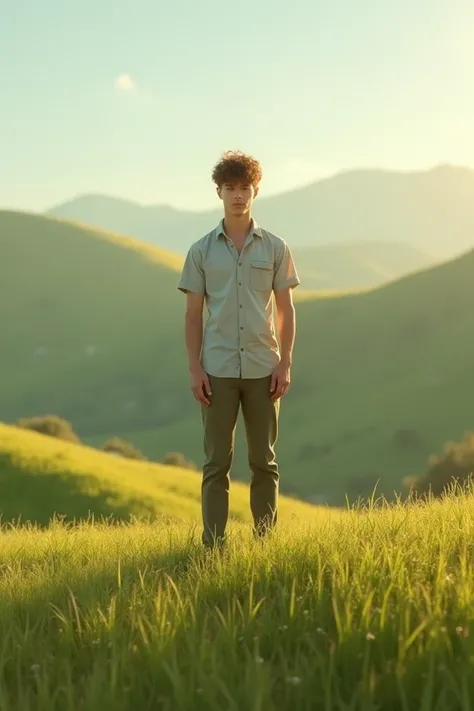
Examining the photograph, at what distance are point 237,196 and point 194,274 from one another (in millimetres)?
778

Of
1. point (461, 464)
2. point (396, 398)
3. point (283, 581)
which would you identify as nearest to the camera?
point (283, 581)

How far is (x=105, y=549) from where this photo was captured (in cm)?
863

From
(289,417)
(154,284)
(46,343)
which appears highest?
(154,284)

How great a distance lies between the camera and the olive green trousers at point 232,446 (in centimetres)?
728

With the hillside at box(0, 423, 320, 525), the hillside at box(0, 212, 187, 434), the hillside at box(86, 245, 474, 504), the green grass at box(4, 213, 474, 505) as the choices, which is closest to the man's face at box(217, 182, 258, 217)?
the hillside at box(0, 423, 320, 525)

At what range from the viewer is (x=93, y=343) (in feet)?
591

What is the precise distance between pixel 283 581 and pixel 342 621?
1.11 m

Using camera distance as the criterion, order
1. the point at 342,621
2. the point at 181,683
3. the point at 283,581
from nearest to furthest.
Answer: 1. the point at 181,683
2. the point at 342,621
3. the point at 283,581

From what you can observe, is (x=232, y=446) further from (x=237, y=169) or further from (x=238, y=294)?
(x=237, y=169)

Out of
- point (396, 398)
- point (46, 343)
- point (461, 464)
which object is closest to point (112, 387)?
point (46, 343)

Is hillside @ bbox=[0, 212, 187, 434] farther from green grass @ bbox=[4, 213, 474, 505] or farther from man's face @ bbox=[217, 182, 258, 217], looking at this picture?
man's face @ bbox=[217, 182, 258, 217]

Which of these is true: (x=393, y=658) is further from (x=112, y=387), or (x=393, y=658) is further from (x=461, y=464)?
(x=112, y=387)

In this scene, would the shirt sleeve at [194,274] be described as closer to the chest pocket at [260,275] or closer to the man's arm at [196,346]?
the man's arm at [196,346]

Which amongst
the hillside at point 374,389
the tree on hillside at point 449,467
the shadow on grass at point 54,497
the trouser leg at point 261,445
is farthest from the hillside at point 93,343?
the trouser leg at point 261,445
